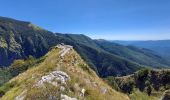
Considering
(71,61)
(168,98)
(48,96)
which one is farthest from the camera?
(168,98)

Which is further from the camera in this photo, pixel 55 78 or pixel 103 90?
pixel 103 90

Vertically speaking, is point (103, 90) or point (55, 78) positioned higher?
point (55, 78)

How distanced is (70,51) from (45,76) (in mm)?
22027

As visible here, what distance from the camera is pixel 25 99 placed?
58312mm

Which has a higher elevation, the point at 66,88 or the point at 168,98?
the point at 66,88

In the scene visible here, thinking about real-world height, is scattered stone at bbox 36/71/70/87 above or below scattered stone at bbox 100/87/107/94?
above

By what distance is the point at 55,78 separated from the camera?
2506 inches

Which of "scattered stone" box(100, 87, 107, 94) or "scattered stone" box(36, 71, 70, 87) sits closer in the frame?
"scattered stone" box(36, 71, 70, 87)

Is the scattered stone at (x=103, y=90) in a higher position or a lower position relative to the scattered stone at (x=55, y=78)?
lower

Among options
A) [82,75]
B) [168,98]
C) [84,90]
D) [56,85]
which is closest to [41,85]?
[56,85]

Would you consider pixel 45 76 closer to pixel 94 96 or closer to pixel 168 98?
pixel 94 96

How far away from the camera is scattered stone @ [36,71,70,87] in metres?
61.8

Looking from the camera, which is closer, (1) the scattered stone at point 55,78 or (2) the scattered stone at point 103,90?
(1) the scattered stone at point 55,78

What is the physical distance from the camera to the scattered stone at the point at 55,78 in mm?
61844
